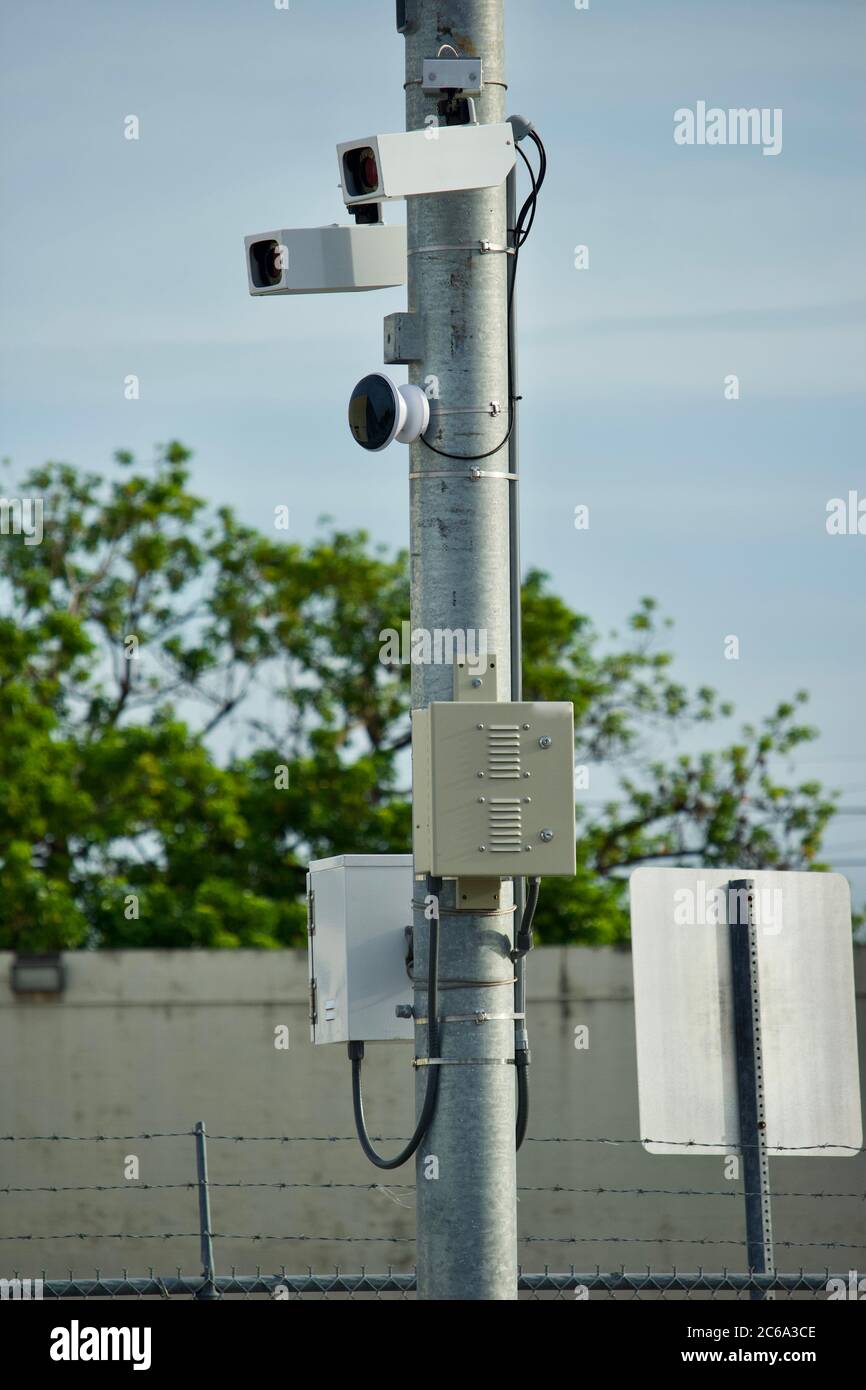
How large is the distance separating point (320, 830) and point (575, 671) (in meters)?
3.69

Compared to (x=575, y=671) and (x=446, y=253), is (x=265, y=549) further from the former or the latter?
(x=446, y=253)

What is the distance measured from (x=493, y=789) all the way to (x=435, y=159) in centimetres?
144

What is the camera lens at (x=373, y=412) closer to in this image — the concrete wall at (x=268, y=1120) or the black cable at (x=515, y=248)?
the black cable at (x=515, y=248)

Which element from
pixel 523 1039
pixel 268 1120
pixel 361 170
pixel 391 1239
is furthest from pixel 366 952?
pixel 268 1120

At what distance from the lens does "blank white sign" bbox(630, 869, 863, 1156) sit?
459cm

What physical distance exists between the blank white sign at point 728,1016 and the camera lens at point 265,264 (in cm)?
177

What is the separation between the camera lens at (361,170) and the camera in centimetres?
406

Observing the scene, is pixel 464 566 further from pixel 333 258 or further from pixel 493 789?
pixel 333 258

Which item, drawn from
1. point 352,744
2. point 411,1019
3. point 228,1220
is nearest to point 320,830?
point 352,744

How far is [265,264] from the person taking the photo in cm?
443

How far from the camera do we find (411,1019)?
171 inches

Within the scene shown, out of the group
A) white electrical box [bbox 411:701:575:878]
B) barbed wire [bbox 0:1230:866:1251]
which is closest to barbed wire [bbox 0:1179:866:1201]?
barbed wire [bbox 0:1230:866:1251]
